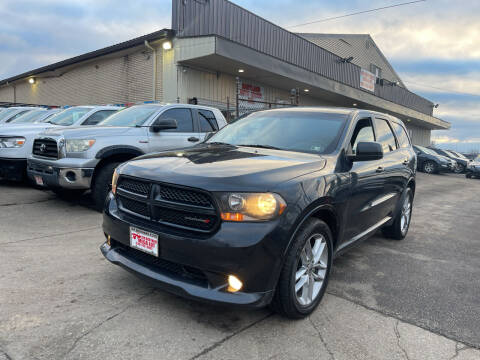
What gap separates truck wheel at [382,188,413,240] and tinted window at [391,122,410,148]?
675 millimetres

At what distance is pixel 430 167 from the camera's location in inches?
745

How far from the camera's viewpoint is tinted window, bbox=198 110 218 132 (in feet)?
22.8

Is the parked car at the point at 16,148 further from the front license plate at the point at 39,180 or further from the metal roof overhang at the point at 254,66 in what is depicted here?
the metal roof overhang at the point at 254,66

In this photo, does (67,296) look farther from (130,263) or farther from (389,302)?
(389,302)

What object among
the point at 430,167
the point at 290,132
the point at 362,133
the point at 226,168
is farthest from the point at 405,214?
the point at 430,167

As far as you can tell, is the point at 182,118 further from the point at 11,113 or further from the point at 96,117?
the point at 11,113

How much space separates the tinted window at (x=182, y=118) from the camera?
642 cm

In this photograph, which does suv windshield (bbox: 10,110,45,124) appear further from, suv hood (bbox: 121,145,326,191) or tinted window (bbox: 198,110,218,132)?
suv hood (bbox: 121,145,326,191)

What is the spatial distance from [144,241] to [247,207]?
32.8 inches

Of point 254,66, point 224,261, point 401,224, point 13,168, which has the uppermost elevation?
point 254,66

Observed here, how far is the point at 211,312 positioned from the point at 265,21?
14.2 metres

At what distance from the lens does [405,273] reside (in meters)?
3.81

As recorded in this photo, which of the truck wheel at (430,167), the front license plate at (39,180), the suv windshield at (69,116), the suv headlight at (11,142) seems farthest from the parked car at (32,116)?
the truck wheel at (430,167)

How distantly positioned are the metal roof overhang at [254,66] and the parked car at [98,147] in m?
5.76
